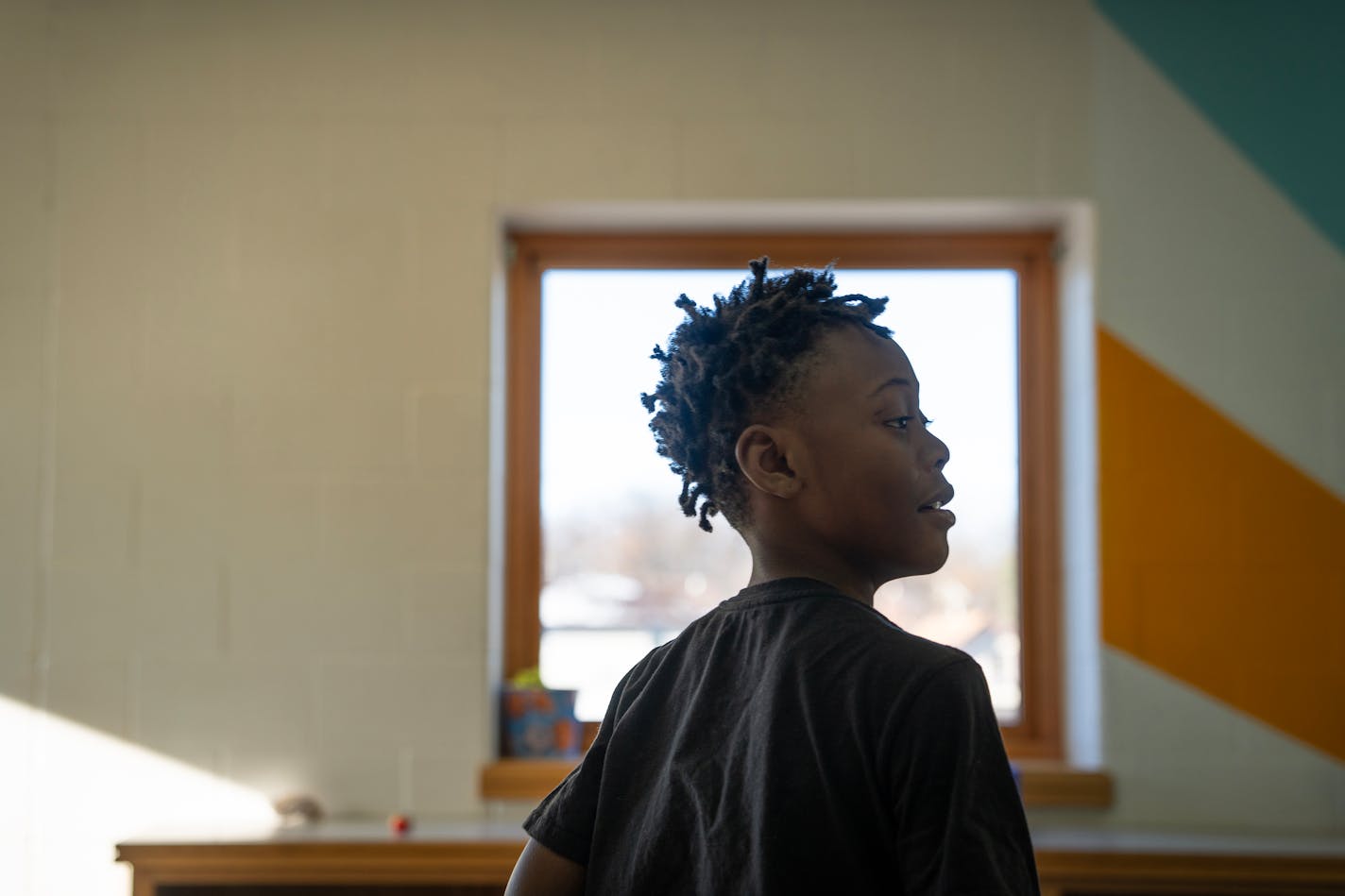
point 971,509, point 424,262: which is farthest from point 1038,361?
point 424,262

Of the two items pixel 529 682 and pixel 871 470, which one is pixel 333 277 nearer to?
pixel 529 682

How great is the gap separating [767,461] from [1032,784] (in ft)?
6.52

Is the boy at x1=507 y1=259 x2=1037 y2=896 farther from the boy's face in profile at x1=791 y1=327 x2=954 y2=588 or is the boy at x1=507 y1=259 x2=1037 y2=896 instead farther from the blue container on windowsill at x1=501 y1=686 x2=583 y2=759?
the blue container on windowsill at x1=501 y1=686 x2=583 y2=759

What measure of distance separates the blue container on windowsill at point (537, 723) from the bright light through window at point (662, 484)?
98 millimetres

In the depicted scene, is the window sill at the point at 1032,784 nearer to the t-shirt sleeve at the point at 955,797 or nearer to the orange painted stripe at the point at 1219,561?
the orange painted stripe at the point at 1219,561

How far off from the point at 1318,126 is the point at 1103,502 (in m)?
0.87

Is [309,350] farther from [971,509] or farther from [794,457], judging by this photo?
[794,457]

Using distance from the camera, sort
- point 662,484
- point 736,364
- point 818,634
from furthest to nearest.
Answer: point 662,484, point 736,364, point 818,634

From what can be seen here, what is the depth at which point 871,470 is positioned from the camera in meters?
0.93

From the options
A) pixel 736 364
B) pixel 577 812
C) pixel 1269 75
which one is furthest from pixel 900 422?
pixel 1269 75

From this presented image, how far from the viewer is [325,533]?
281cm

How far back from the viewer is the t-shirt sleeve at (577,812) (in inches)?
39.6

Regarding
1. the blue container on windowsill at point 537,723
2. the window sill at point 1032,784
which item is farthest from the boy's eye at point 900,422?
the blue container on windowsill at point 537,723

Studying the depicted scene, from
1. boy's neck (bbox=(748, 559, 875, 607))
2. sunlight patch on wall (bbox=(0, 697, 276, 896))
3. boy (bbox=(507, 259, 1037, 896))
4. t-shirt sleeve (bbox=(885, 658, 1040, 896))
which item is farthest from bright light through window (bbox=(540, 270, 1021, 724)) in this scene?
t-shirt sleeve (bbox=(885, 658, 1040, 896))
